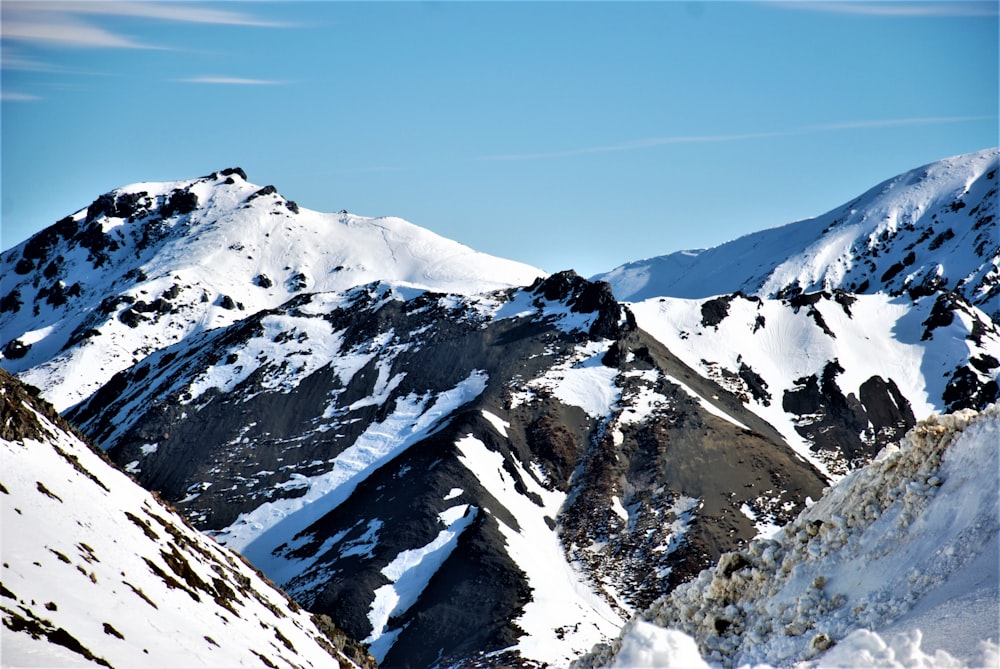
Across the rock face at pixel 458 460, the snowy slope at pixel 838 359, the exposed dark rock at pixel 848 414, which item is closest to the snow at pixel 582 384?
the rock face at pixel 458 460

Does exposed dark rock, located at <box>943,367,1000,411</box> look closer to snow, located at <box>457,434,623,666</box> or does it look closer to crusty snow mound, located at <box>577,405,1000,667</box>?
snow, located at <box>457,434,623,666</box>

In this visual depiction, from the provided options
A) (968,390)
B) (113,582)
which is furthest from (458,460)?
(968,390)

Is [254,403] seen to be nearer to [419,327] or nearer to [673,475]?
[419,327]

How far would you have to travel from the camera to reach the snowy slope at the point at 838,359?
124125 millimetres

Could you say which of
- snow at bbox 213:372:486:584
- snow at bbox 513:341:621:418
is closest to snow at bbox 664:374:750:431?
snow at bbox 513:341:621:418

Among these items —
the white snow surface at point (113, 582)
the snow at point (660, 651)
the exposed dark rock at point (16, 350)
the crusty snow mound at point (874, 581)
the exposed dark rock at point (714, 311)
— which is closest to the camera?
the snow at point (660, 651)

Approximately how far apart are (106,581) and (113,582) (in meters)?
0.40

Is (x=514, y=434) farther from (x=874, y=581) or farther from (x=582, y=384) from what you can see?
(x=874, y=581)

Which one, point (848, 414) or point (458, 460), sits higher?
point (458, 460)

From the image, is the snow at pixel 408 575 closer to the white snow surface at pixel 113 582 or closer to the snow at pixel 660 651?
the white snow surface at pixel 113 582

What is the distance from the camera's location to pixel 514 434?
108125 mm

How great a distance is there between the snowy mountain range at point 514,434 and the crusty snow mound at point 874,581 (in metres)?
52.3

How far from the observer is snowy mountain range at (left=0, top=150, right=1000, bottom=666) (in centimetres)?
8481

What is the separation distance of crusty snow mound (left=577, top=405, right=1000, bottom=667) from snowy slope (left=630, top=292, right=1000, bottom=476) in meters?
98.8
